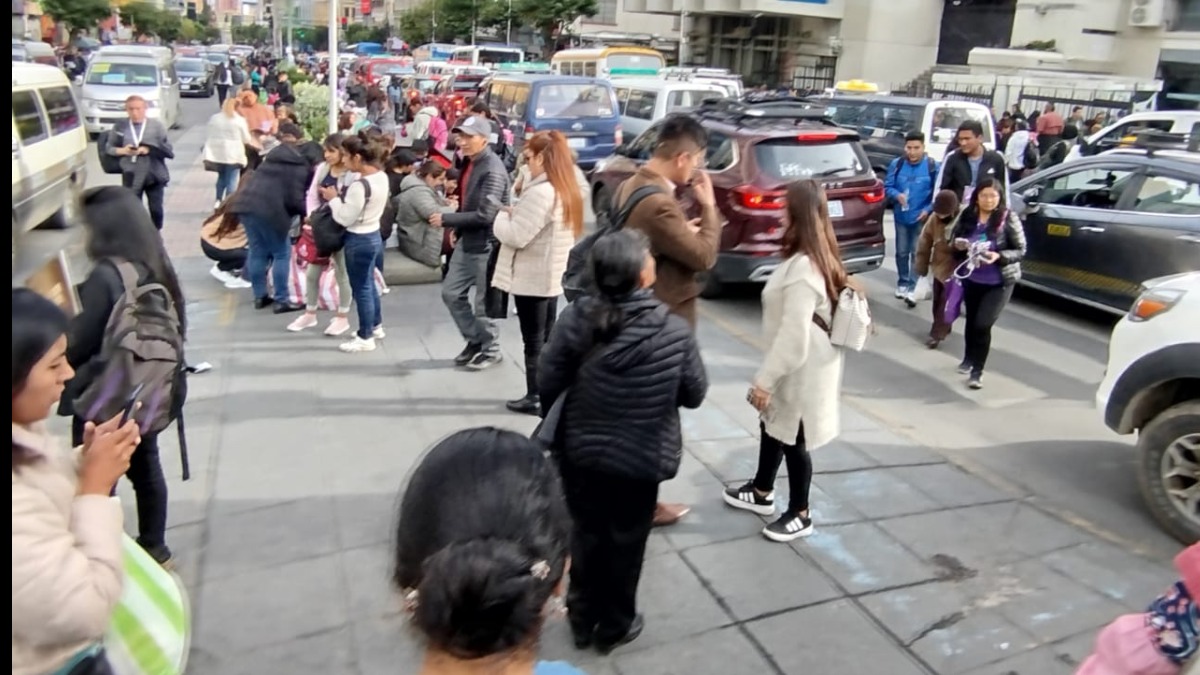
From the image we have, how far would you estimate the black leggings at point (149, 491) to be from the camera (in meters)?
3.56

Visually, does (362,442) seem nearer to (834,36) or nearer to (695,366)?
(695,366)

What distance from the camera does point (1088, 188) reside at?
8438 millimetres

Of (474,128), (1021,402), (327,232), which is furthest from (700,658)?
(327,232)

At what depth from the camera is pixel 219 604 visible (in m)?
3.59

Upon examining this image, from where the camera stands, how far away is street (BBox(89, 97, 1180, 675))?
3443 millimetres

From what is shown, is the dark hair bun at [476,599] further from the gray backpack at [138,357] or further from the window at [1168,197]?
the window at [1168,197]

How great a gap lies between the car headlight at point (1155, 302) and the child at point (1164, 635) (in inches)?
117

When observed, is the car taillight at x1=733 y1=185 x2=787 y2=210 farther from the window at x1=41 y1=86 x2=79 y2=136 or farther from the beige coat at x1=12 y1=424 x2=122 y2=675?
the window at x1=41 y1=86 x2=79 y2=136

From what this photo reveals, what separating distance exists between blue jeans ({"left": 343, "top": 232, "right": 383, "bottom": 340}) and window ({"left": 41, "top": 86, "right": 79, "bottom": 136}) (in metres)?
6.99

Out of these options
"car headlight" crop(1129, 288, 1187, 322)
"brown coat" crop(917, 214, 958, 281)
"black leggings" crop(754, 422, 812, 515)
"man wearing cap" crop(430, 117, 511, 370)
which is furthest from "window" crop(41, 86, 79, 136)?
"car headlight" crop(1129, 288, 1187, 322)

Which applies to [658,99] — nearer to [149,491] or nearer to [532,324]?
[532,324]

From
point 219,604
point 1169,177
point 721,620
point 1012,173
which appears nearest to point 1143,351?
point 721,620

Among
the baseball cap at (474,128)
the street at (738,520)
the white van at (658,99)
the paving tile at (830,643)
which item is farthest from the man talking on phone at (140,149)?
the white van at (658,99)

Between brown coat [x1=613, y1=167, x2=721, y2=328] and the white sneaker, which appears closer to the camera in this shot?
brown coat [x1=613, y1=167, x2=721, y2=328]
